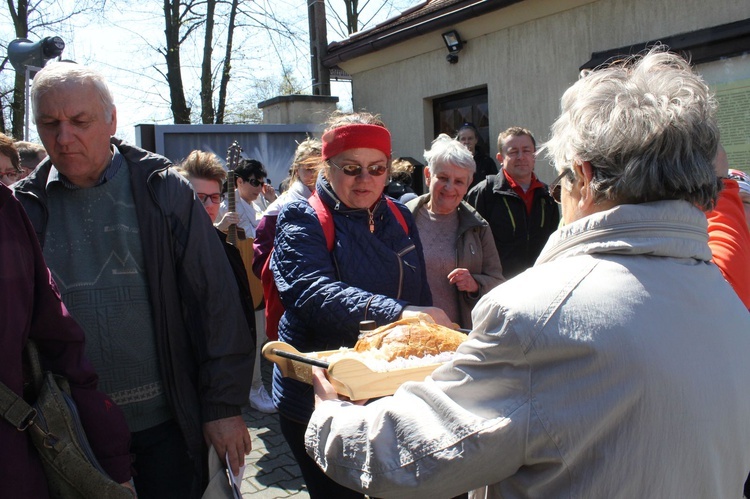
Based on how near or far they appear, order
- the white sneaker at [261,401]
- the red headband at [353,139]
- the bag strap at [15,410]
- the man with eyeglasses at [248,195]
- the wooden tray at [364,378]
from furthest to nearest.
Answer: the man with eyeglasses at [248,195]
the white sneaker at [261,401]
the red headband at [353,139]
the wooden tray at [364,378]
the bag strap at [15,410]

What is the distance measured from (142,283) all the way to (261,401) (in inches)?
143

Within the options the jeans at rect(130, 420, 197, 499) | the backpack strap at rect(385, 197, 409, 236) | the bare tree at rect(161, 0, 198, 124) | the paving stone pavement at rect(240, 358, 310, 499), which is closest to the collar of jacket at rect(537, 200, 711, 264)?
the backpack strap at rect(385, 197, 409, 236)

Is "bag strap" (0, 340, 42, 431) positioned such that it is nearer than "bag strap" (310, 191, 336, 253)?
Yes

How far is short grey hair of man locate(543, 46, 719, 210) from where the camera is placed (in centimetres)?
129

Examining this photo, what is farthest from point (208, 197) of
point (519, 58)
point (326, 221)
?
point (519, 58)

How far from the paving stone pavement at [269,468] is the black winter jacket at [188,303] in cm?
176

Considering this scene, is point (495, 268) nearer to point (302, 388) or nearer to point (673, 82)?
point (302, 388)

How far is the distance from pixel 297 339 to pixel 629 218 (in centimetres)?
148

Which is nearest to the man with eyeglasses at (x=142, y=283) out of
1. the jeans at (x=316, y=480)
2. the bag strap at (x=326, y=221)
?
the jeans at (x=316, y=480)

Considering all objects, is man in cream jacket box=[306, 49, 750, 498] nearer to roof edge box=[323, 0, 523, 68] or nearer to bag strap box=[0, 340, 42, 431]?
bag strap box=[0, 340, 42, 431]

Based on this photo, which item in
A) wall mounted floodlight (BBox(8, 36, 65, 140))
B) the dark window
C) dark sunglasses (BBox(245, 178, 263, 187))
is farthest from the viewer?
the dark window

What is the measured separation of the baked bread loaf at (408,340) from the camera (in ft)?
6.24

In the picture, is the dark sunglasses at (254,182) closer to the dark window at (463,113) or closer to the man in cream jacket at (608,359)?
the dark window at (463,113)

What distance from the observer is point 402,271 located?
2.52 m
